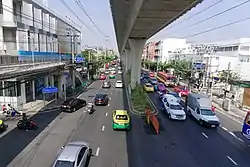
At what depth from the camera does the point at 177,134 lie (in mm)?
20453

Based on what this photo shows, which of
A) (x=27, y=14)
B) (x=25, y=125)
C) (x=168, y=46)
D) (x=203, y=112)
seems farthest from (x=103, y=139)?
(x=168, y=46)

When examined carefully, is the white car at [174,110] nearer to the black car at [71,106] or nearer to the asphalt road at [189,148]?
the asphalt road at [189,148]

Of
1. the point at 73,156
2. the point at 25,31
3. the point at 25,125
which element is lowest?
the point at 25,125

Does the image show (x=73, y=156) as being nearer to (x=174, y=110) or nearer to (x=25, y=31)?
(x=174, y=110)

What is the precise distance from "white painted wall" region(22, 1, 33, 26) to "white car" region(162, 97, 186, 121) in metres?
21.4

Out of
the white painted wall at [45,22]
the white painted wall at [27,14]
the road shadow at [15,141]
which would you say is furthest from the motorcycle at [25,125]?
the white painted wall at [45,22]

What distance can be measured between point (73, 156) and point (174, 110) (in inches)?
606

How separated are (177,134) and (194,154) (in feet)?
14.3

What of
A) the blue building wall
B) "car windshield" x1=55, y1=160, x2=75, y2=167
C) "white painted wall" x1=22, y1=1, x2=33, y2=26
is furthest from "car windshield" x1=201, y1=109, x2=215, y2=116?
Result: "white painted wall" x1=22, y1=1, x2=33, y2=26

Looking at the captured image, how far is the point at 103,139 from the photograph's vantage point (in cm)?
1844

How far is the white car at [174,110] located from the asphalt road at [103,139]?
5.99 meters

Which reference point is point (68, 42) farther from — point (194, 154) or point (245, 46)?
point (194, 154)

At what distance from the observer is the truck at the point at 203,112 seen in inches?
883

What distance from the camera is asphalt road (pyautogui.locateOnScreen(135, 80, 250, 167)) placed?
15.0 metres
